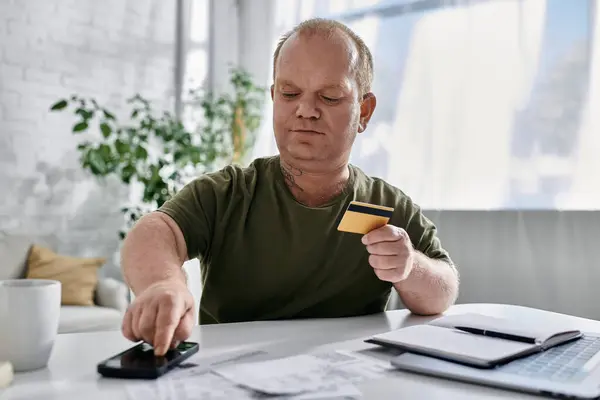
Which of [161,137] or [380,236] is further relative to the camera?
[161,137]

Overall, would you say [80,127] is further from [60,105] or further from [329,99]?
[329,99]

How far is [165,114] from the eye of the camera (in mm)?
4145

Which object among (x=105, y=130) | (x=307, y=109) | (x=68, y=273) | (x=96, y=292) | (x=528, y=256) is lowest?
(x=96, y=292)

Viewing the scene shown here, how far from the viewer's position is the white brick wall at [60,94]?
3.62 meters

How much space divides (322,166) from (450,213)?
191 cm

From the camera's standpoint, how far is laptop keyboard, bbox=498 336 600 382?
808 millimetres

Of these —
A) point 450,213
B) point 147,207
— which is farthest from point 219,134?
point 450,213

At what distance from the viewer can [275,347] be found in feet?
3.28

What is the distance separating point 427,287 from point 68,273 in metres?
2.60

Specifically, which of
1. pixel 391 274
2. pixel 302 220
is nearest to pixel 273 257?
pixel 302 220

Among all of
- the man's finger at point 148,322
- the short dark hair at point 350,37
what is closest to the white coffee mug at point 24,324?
the man's finger at point 148,322

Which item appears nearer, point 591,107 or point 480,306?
point 480,306

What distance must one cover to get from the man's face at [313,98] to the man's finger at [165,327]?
0.61 metres

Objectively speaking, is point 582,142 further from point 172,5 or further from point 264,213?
point 172,5
